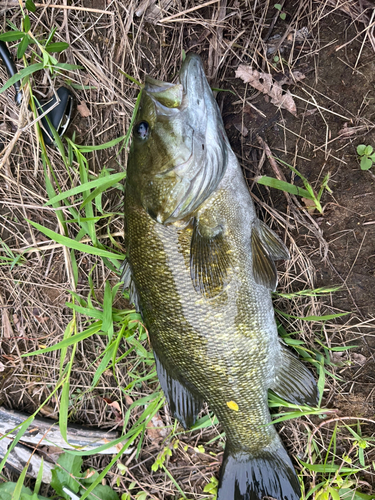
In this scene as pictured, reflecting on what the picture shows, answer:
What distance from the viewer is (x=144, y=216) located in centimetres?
187

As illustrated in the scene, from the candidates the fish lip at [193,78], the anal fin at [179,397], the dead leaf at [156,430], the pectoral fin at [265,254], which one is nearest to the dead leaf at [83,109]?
the fish lip at [193,78]

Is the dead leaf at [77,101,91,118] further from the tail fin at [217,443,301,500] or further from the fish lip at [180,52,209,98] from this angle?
the tail fin at [217,443,301,500]

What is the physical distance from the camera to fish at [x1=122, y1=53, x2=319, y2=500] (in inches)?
68.5

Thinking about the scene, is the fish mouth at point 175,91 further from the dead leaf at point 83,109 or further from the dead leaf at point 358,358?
the dead leaf at point 358,358

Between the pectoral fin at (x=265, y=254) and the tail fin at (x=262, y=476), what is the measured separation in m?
1.21

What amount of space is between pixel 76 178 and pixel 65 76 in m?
0.77

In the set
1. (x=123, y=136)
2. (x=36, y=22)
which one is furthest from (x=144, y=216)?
(x=36, y=22)

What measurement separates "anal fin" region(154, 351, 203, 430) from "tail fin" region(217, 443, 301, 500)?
0.44m

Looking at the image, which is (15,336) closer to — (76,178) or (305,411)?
(76,178)

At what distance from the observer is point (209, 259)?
5.94 ft

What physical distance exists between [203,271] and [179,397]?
91 centimetres

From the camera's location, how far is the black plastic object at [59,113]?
8.03ft

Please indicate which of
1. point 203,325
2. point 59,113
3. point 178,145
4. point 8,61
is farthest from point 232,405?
point 8,61

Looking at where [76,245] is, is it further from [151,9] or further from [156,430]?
[151,9]
